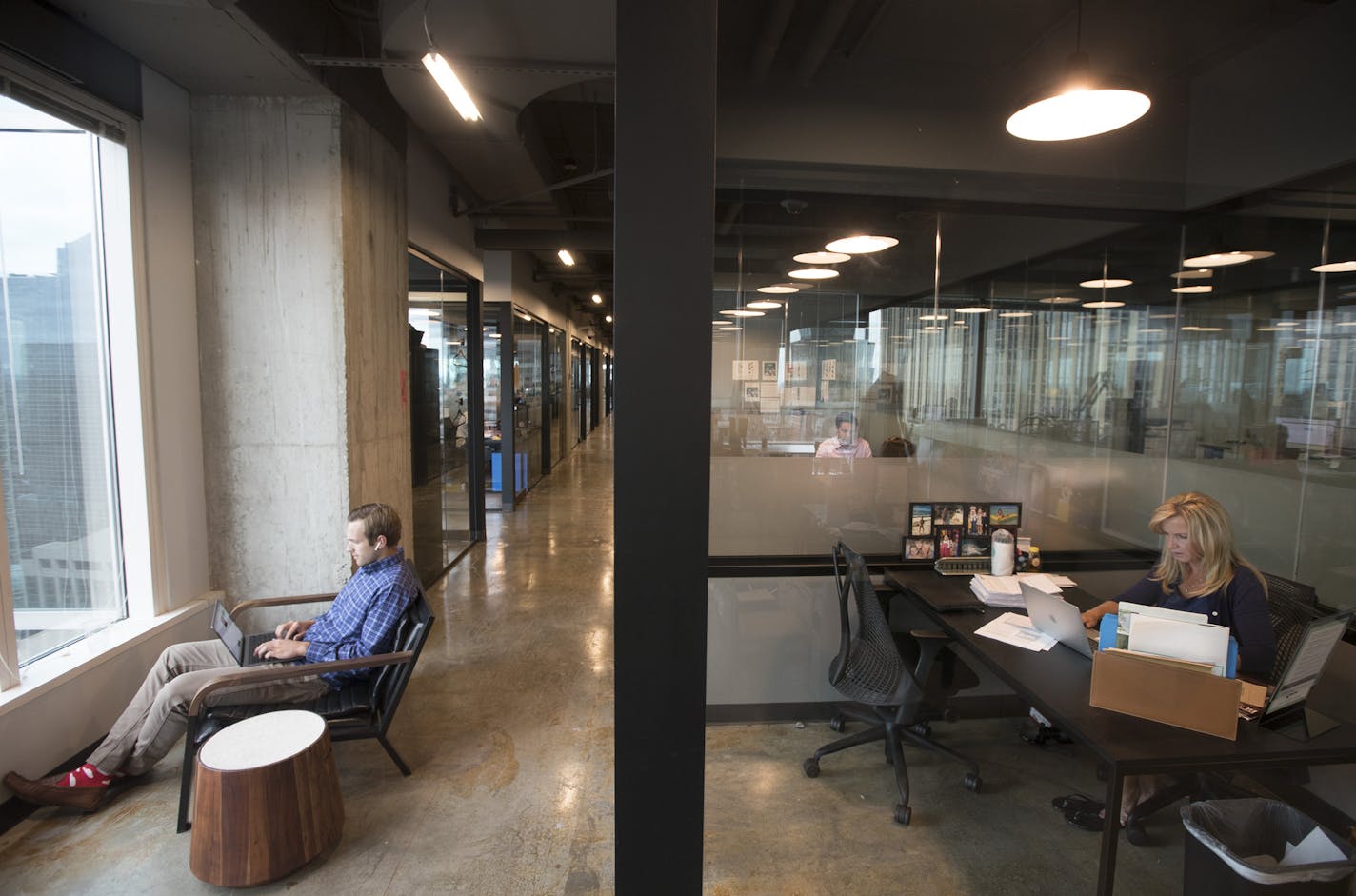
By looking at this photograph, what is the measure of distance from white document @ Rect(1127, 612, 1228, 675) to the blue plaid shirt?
113 inches

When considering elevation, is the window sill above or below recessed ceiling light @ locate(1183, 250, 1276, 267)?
below

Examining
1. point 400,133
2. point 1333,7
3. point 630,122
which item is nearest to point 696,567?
point 630,122

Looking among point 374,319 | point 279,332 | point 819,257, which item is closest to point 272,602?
point 279,332

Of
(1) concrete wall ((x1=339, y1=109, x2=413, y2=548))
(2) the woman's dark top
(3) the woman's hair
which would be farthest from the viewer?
(1) concrete wall ((x1=339, y1=109, x2=413, y2=548))

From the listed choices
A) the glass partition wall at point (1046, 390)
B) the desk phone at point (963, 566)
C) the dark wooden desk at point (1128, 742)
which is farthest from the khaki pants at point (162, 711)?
the desk phone at point (963, 566)

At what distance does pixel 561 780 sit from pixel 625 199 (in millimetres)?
2730

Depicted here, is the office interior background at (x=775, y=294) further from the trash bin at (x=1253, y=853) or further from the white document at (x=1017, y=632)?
the trash bin at (x=1253, y=853)

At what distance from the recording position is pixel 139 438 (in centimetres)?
337

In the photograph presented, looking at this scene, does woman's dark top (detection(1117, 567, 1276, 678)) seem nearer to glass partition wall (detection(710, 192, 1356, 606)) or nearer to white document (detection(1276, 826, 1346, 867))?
white document (detection(1276, 826, 1346, 867))

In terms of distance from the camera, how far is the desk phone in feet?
11.4

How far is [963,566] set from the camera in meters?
3.50

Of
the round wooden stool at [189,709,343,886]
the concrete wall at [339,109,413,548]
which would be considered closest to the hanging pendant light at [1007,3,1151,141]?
the concrete wall at [339,109,413,548]

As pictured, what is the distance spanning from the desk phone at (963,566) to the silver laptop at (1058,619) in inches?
26.4

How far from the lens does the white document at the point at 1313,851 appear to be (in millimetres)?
1854
